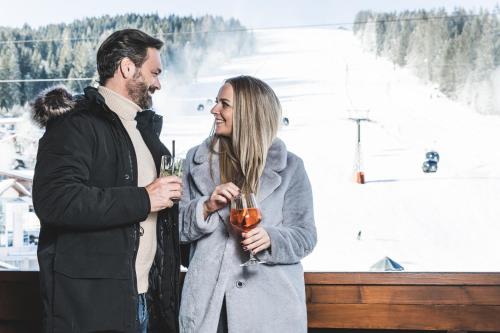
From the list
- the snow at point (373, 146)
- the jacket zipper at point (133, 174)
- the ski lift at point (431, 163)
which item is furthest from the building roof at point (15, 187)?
the ski lift at point (431, 163)

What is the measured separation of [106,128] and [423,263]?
1.68 metres

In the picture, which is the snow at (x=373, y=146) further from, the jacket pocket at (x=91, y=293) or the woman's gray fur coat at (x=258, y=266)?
the jacket pocket at (x=91, y=293)

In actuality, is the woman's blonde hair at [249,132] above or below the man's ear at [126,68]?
below

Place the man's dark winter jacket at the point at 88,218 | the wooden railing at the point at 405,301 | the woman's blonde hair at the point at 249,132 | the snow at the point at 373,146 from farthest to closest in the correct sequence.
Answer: the snow at the point at 373,146 < the wooden railing at the point at 405,301 < the woman's blonde hair at the point at 249,132 < the man's dark winter jacket at the point at 88,218

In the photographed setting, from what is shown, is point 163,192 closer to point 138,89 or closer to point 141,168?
point 141,168

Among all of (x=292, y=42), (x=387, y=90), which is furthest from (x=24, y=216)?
(x=387, y=90)

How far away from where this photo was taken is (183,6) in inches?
120

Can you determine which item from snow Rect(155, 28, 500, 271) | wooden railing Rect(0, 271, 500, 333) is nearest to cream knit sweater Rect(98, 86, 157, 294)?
wooden railing Rect(0, 271, 500, 333)

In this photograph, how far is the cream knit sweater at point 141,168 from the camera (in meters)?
1.69

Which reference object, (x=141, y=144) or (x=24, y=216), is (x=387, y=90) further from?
(x=24, y=216)

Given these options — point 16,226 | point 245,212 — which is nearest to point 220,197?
point 245,212

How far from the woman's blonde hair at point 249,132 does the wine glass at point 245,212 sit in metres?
0.17

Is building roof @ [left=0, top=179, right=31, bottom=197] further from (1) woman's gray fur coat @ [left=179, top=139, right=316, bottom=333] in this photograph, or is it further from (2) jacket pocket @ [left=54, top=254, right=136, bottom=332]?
(2) jacket pocket @ [left=54, top=254, right=136, bottom=332]

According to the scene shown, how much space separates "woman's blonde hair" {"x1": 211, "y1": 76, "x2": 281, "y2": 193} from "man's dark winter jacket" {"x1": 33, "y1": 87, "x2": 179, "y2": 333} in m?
0.33
